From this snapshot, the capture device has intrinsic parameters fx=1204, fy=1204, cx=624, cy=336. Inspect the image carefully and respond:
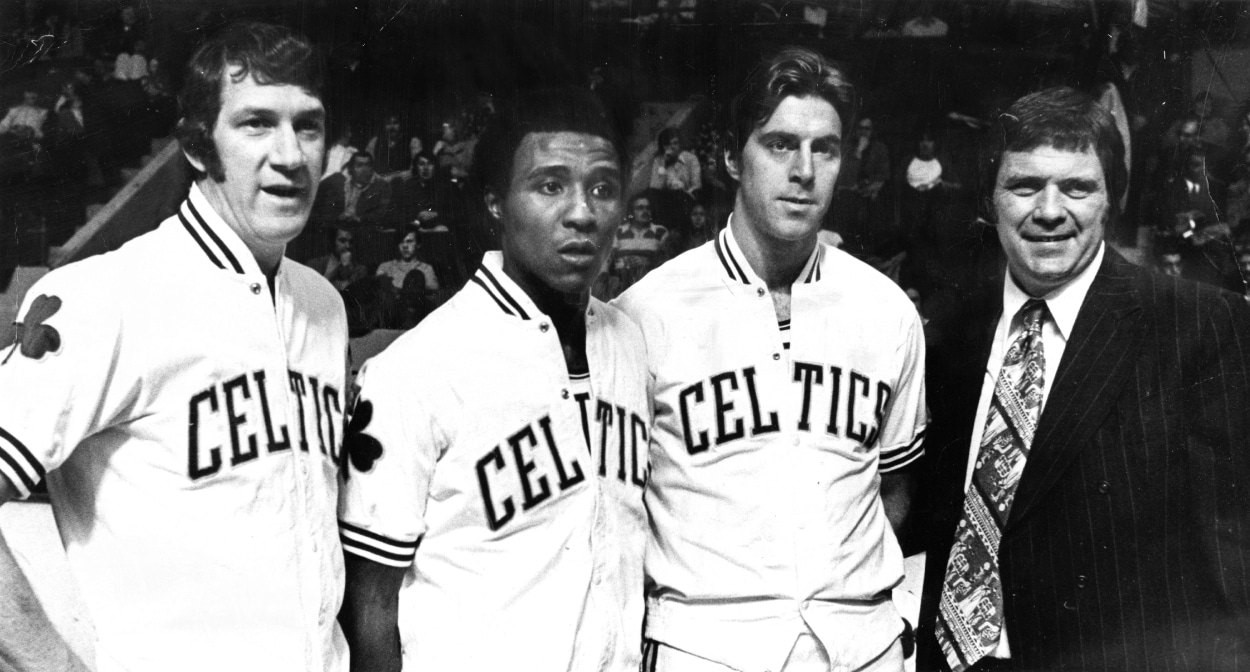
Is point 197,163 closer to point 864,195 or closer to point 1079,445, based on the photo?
point 864,195

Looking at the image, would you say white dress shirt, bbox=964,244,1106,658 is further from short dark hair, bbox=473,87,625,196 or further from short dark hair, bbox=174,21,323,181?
short dark hair, bbox=174,21,323,181

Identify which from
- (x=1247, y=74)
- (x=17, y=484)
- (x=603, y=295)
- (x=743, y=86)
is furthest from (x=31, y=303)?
(x=1247, y=74)

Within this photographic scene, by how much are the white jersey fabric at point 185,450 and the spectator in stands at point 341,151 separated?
0.56 m

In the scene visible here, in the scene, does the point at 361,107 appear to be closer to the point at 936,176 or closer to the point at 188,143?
the point at 188,143

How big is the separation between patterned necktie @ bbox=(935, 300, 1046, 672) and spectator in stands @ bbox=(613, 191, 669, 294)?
1.19 metres

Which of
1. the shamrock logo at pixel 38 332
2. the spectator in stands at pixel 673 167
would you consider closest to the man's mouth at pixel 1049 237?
the spectator in stands at pixel 673 167

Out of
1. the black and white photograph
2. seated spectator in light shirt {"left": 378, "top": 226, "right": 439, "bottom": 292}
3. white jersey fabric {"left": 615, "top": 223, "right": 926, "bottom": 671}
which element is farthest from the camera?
seated spectator in light shirt {"left": 378, "top": 226, "right": 439, "bottom": 292}

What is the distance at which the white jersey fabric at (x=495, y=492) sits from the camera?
9.94 ft

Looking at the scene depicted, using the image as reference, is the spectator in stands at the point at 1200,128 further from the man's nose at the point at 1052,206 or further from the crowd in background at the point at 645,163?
the man's nose at the point at 1052,206

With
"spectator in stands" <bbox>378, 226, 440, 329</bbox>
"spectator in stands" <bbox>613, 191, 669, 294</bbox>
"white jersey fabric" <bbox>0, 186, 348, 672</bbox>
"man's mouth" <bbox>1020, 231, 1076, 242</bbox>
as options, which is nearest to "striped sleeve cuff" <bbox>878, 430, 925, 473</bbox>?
"man's mouth" <bbox>1020, 231, 1076, 242</bbox>

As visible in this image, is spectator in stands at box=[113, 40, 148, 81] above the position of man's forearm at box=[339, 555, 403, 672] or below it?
above

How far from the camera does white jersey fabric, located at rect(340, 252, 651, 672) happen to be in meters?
3.03

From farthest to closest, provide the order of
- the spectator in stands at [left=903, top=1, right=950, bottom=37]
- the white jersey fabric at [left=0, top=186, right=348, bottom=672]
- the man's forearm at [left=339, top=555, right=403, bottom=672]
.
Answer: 1. the spectator in stands at [left=903, top=1, right=950, bottom=37]
2. the man's forearm at [left=339, top=555, right=403, bottom=672]
3. the white jersey fabric at [left=0, top=186, right=348, bottom=672]

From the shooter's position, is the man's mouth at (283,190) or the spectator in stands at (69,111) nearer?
the man's mouth at (283,190)
